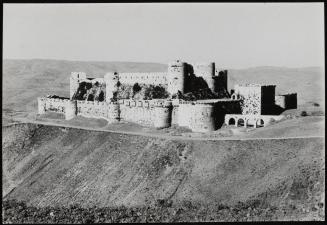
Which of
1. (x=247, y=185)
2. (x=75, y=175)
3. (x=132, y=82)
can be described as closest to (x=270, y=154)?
(x=247, y=185)

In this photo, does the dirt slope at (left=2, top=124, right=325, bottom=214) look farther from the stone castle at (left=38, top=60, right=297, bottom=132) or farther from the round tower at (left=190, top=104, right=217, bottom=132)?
the stone castle at (left=38, top=60, right=297, bottom=132)

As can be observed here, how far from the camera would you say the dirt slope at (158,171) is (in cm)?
5475

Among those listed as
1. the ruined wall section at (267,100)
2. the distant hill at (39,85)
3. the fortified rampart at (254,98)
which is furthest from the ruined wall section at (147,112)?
the distant hill at (39,85)

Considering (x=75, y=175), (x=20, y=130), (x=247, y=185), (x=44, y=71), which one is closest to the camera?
(x=247, y=185)

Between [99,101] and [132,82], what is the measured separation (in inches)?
259

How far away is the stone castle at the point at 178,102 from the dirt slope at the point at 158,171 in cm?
984

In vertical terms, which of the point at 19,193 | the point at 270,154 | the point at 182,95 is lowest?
the point at 19,193

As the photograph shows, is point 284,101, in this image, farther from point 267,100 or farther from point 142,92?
point 142,92

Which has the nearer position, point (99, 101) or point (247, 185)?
point (247, 185)

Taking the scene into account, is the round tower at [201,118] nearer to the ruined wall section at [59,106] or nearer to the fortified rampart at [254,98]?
the fortified rampart at [254,98]

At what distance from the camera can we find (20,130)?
78875 millimetres

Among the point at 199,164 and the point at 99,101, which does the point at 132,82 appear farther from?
the point at 199,164

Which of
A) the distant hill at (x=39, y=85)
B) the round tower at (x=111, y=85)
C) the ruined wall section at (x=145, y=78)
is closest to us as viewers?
the ruined wall section at (x=145, y=78)

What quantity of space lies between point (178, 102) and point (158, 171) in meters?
20.6
